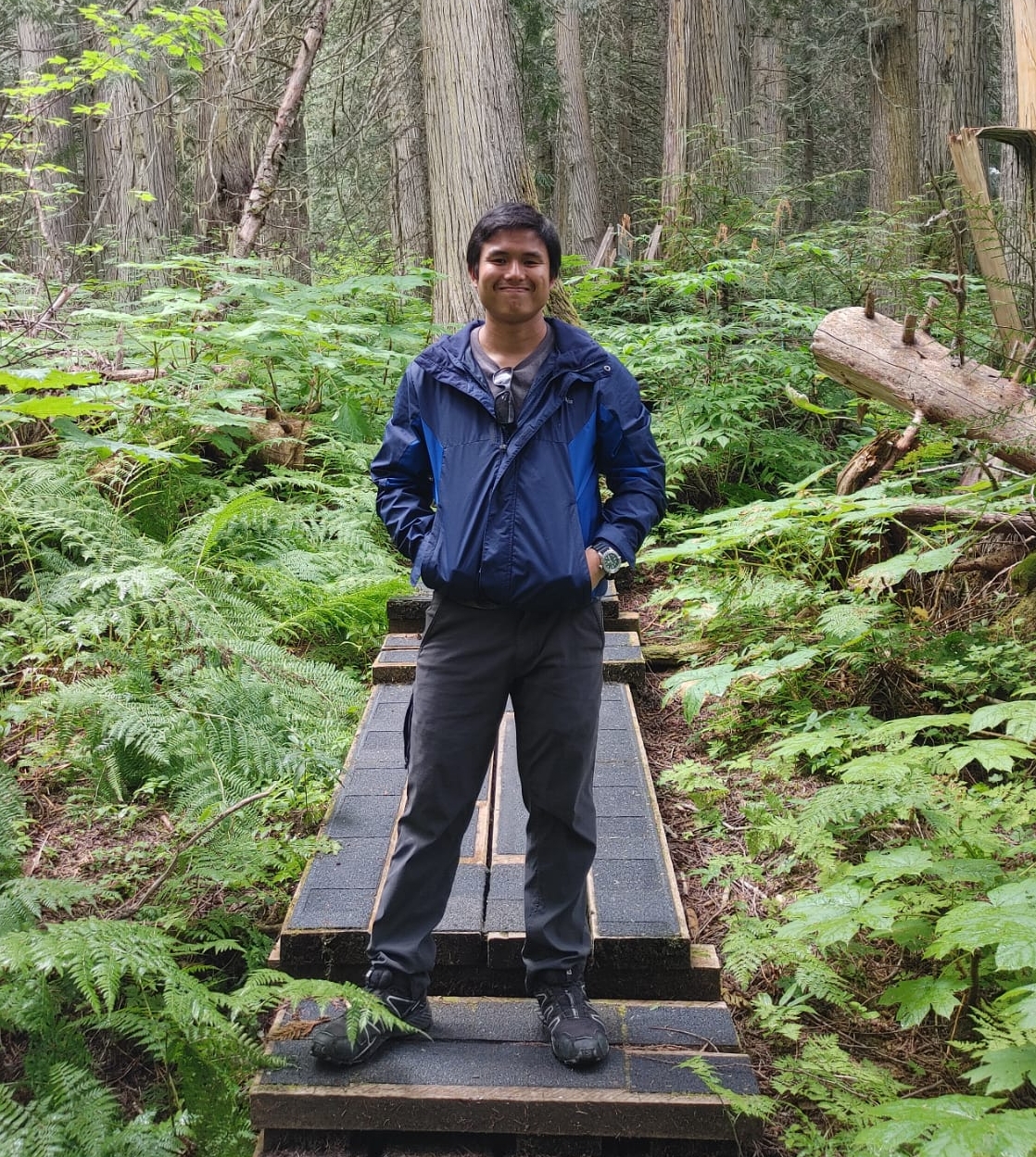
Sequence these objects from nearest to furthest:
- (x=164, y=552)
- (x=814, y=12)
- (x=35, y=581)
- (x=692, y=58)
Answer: (x=35, y=581)
(x=164, y=552)
(x=692, y=58)
(x=814, y=12)

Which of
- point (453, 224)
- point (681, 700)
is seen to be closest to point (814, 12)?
point (453, 224)

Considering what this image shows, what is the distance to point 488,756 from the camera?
2.88 metres

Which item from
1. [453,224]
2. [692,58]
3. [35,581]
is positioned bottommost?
[35,581]

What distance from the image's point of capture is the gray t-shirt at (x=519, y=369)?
273 cm

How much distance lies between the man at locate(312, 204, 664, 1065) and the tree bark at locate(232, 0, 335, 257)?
7985 mm

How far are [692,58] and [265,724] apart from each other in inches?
505

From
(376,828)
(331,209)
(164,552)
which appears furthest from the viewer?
(331,209)

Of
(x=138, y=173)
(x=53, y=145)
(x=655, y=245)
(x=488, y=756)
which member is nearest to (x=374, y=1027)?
(x=488, y=756)

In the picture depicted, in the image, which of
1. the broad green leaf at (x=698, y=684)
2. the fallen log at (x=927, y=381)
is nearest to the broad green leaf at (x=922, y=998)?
the broad green leaf at (x=698, y=684)

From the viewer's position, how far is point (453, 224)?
9133mm

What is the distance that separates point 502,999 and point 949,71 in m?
17.7

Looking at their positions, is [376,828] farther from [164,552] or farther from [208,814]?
[164,552]

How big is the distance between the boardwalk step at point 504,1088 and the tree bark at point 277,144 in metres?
8.74

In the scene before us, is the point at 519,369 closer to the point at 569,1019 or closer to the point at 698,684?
the point at 569,1019
